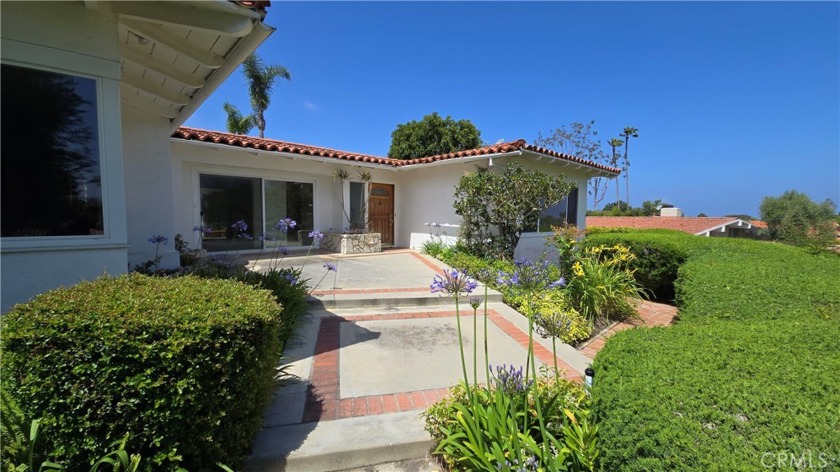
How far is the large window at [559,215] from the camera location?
1027 centimetres

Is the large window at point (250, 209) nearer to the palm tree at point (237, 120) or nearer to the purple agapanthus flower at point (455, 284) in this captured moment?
the purple agapanthus flower at point (455, 284)

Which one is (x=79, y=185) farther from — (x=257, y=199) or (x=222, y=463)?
(x=257, y=199)

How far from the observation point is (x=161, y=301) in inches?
81.7

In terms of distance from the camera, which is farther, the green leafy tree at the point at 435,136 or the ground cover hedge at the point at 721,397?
the green leafy tree at the point at 435,136

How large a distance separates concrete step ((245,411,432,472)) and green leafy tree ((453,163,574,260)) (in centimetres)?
640

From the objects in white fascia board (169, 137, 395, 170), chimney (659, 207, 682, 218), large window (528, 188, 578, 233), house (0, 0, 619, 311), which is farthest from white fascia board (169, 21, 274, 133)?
chimney (659, 207, 682, 218)

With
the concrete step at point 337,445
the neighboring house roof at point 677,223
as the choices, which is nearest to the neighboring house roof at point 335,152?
the concrete step at point 337,445

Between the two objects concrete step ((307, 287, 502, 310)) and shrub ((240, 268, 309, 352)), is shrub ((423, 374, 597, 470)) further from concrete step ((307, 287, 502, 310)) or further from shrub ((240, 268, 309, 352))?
concrete step ((307, 287, 502, 310))

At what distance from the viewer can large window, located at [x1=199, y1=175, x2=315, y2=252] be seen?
343 inches

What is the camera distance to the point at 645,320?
20.0ft

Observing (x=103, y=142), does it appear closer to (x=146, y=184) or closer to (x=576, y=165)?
(x=146, y=184)

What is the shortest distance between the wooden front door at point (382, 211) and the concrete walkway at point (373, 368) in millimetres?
5455

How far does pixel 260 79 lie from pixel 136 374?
72.4 feet

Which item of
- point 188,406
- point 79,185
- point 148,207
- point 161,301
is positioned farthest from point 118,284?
point 148,207
